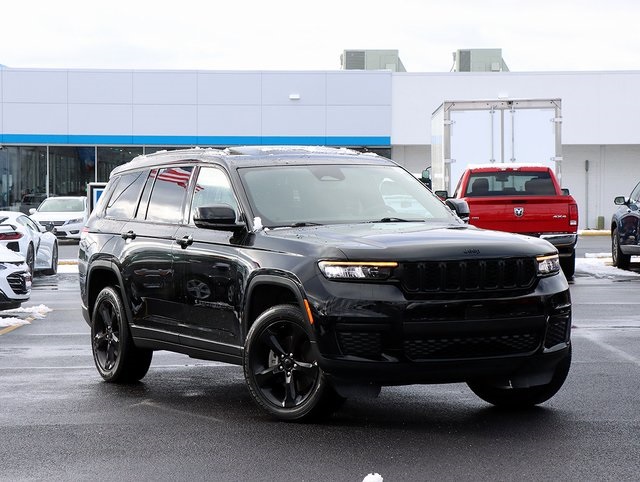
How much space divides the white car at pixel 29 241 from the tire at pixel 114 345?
11.0 meters

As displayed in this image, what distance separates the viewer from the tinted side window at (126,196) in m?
10.2

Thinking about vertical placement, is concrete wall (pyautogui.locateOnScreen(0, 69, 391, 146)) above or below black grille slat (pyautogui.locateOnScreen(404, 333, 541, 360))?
above

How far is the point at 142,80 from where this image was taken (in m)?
45.9

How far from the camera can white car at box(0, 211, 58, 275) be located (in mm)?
21944

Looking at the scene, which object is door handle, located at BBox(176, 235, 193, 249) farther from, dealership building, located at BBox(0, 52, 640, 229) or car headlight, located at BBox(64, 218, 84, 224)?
dealership building, located at BBox(0, 52, 640, 229)

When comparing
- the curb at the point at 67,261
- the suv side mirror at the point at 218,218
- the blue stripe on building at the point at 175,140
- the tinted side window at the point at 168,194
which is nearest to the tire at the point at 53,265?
the curb at the point at 67,261

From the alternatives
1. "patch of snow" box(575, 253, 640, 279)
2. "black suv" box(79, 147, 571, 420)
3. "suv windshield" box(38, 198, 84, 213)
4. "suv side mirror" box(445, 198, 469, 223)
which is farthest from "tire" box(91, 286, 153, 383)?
"suv windshield" box(38, 198, 84, 213)

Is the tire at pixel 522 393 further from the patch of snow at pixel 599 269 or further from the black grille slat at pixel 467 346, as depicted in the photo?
the patch of snow at pixel 599 269

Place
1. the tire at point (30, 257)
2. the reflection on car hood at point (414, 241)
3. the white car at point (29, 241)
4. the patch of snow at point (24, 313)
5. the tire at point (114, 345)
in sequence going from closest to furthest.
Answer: the reflection on car hood at point (414, 241) → the tire at point (114, 345) → the patch of snow at point (24, 313) → the white car at point (29, 241) → the tire at point (30, 257)

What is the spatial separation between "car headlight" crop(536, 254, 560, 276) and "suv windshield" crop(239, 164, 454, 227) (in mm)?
1164

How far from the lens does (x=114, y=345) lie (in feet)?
33.0

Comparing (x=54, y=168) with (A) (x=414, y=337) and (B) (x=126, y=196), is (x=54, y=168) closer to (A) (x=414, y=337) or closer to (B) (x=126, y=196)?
(B) (x=126, y=196)

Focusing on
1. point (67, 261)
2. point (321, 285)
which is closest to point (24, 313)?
point (321, 285)

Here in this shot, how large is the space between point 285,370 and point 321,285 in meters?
0.71
